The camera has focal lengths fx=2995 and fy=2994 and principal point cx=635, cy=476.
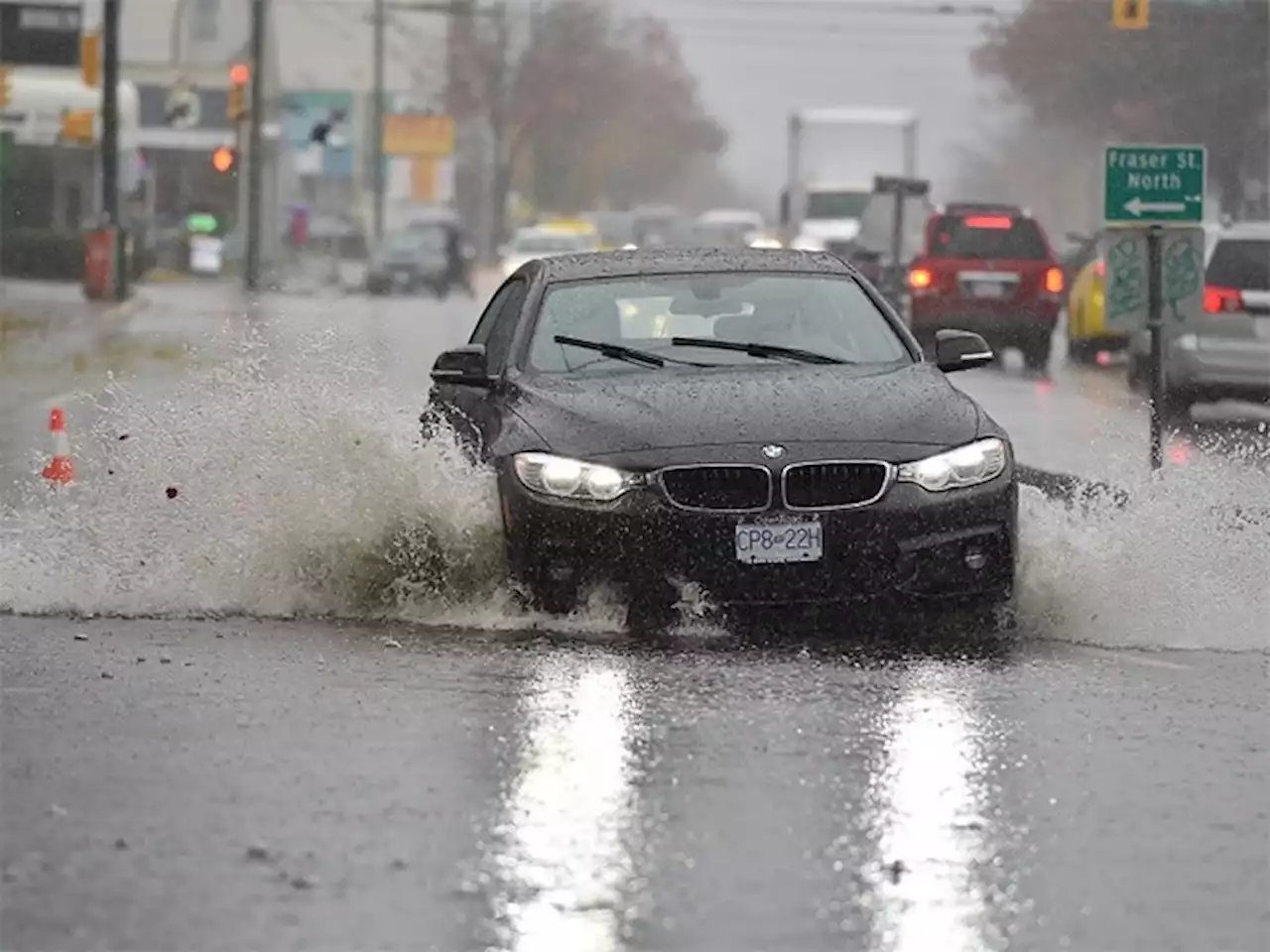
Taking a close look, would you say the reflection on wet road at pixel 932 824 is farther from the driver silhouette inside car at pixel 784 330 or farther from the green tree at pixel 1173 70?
the green tree at pixel 1173 70

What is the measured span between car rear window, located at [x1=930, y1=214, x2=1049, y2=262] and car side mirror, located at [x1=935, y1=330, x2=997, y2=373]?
959 inches

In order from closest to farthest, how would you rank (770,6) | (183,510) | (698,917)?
(698,917), (183,510), (770,6)

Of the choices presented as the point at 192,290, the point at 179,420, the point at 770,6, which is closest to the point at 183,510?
the point at 179,420

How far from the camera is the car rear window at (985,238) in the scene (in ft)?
118

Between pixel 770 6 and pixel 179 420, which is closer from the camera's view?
pixel 179 420

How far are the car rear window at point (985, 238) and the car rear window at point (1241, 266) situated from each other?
1117cm

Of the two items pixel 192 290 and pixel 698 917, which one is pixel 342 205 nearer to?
pixel 192 290

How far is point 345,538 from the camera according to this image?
11141mm

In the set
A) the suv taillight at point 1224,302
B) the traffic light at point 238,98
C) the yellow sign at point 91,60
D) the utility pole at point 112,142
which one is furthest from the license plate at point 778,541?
the traffic light at point 238,98

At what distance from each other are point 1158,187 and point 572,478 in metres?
8.91

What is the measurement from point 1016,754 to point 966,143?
11539 cm

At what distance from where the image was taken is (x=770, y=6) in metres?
87.9

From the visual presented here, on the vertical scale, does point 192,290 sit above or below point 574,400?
below

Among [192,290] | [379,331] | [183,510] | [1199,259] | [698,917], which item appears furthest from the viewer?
[192,290]
